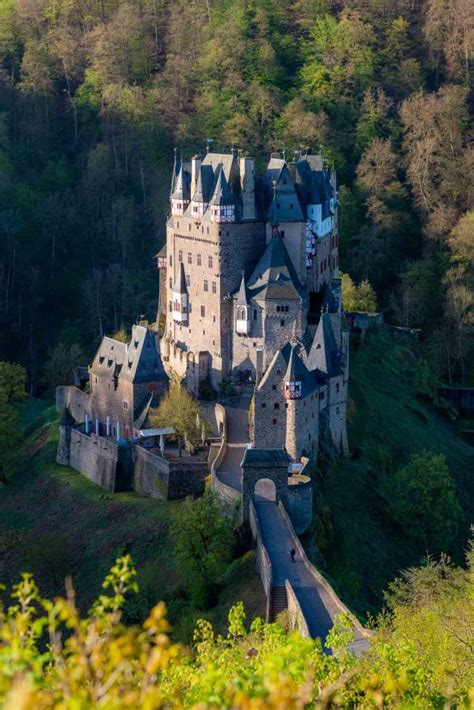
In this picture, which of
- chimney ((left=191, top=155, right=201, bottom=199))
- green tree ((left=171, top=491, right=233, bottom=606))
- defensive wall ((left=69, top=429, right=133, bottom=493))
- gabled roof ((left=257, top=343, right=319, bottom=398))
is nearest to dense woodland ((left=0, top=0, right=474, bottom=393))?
defensive wall ((left=69, top=429, right=133, bottom=493))

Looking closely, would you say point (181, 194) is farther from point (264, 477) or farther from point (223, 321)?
point (264, 477)

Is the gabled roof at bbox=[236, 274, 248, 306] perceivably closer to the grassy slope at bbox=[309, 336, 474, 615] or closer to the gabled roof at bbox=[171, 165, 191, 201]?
the gabled roof at bbox=[171, 165, 191, 201]

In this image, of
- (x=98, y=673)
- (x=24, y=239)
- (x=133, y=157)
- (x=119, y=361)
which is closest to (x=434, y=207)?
(x=133, y=157)

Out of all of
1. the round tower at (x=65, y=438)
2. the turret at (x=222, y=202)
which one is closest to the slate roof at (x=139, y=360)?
the round tower at (x=65, y=438)

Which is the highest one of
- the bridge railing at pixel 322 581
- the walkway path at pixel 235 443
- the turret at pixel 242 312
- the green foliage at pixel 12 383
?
the turret at pixel 242 312

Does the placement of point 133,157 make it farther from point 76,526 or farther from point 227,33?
point 76,526

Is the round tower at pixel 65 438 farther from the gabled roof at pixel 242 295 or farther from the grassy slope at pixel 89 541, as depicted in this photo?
the gabled roof at pixel 242 295
